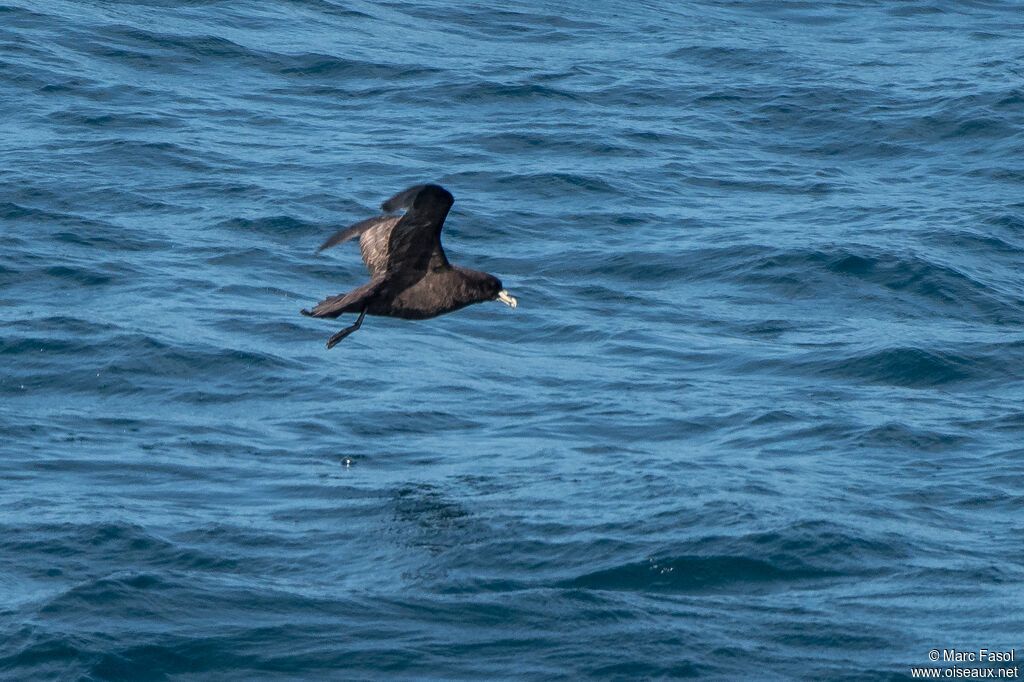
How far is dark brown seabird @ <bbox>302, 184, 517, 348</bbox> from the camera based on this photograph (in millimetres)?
12273

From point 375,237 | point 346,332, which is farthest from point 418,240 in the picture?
point 346,332

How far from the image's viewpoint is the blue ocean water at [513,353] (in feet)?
39.0

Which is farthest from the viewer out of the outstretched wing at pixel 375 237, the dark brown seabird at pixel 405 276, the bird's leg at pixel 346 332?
the outstretched wing at pixel 375 237

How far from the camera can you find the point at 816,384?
53.5 feet

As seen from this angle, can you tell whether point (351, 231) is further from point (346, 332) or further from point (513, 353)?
point (513, 353)

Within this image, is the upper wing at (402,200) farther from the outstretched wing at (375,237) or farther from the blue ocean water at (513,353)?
the blue ocean water at (513,353)

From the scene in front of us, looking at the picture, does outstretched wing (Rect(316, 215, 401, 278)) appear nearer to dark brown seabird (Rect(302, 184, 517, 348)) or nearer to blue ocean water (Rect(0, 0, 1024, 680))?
dark brown seabird (Rect(302, 184, 517, 348))

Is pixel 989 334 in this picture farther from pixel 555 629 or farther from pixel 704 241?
pixel 555 629

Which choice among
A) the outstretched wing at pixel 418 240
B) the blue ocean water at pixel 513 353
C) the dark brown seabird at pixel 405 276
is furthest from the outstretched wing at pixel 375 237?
the blue ocean water at pixel 513 353

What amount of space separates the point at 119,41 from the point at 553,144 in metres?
6.87

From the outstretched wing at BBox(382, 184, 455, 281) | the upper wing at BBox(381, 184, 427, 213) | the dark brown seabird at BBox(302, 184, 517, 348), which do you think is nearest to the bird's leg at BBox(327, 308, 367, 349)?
the dark brown seabird at BBox(302, 184, 517, 348)

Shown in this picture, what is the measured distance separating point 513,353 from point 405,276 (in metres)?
4.43

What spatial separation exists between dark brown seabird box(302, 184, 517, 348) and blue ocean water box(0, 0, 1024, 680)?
175 centimetres

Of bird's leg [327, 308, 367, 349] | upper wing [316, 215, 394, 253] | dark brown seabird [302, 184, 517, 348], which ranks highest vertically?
upper wing [316, 215, 394, 253]
